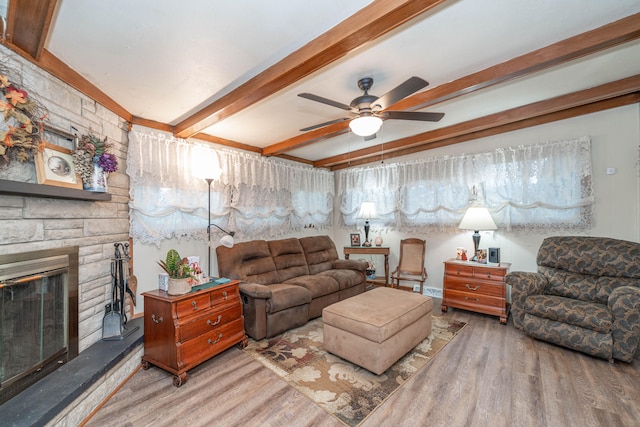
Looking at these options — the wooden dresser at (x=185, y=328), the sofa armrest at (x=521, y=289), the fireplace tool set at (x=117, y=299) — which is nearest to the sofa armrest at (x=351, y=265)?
the sofa armrest at (x=521, y=289)

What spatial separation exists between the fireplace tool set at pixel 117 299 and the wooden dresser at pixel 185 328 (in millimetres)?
216

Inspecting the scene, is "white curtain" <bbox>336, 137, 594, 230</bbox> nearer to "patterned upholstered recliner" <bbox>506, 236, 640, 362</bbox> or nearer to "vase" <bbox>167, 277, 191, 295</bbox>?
"patterned upholstered recliner" <bbox>506, 236, 640, 362</bbox>

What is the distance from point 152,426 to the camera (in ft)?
5.56

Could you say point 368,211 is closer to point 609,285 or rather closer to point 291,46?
point 609,285

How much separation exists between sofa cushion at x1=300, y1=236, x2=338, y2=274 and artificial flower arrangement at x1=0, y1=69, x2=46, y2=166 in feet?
10.4

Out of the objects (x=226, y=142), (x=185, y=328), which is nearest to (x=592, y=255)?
(x=185, y=328)

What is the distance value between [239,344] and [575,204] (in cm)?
406

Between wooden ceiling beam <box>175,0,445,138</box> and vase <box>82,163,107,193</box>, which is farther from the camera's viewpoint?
vase <box>82,163,107,193</box>

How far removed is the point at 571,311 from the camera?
8.21 feet

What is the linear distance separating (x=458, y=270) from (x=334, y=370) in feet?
7.17

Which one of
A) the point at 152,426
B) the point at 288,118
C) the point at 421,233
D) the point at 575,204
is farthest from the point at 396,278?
the point at 152,426

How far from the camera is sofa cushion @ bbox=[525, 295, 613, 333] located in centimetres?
236

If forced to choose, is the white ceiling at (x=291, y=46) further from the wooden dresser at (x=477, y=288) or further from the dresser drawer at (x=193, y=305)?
the wooden dresser at (x=477, y=288)

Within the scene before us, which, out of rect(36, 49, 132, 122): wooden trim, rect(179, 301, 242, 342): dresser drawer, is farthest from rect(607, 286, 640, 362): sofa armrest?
rect(36, 49, 132, 122): wooden trim
